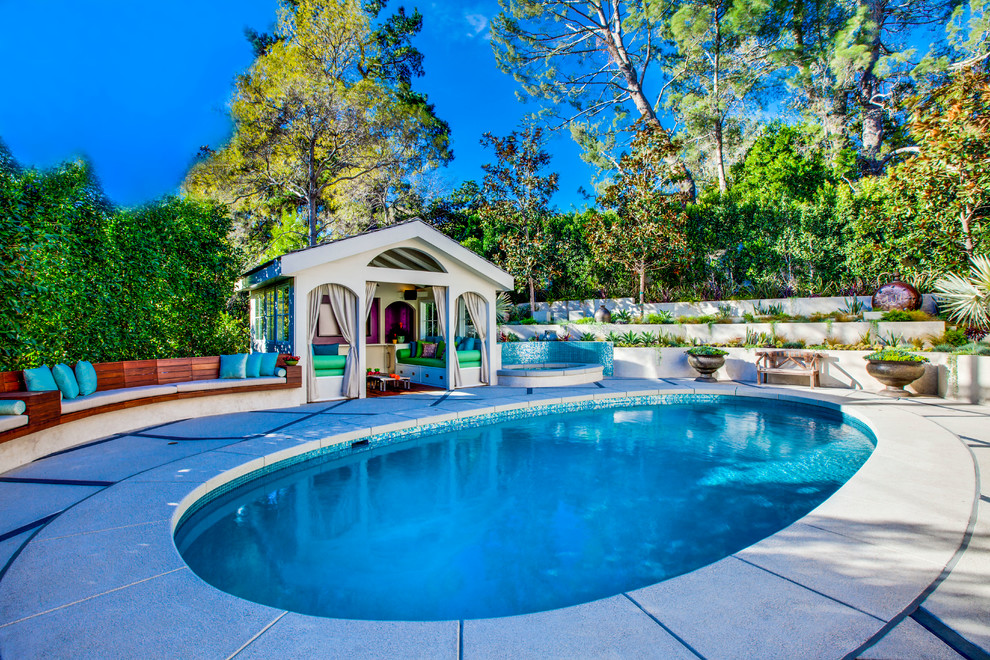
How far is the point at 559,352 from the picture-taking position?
41.9ft

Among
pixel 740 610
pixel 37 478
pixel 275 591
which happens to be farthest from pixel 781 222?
pixel 37 478

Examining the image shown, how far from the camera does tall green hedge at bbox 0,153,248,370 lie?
5035 millimetres

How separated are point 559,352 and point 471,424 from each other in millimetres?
6012

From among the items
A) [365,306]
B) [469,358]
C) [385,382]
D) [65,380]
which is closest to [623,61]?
[469,358]

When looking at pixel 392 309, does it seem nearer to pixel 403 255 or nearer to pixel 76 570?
pixel 403 255

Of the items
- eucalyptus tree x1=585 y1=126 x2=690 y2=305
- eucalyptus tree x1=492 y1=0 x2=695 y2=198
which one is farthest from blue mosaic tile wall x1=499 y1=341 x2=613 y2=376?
eucalyptus tree x1=492 y1=0 x2=695 y2=198

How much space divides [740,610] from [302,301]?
7.70 m

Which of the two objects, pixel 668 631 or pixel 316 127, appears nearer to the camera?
pixel 668 631

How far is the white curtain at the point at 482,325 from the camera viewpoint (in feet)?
34.2

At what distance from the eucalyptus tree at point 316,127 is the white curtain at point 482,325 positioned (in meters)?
9.58

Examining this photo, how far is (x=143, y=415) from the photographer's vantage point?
6.18 metres

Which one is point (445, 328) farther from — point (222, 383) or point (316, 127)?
point (316, 127)

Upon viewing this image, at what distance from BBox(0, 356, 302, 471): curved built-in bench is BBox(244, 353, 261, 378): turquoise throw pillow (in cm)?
20

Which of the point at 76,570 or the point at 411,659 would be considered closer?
the point at 411,659
